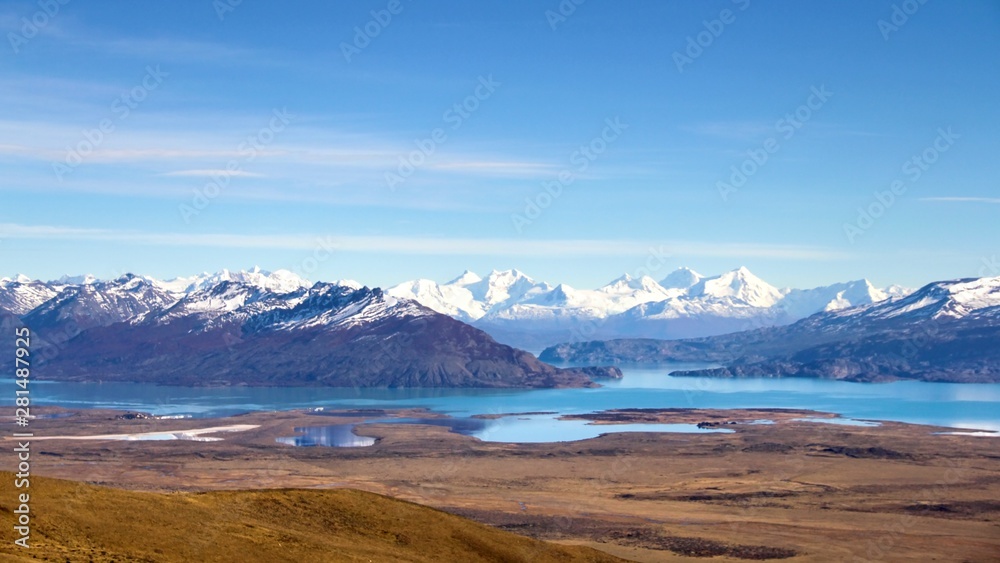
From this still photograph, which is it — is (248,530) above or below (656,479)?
above

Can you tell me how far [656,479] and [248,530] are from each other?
75.5 metres

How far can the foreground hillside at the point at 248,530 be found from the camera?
4306 cm

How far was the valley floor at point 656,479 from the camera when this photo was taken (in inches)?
3278

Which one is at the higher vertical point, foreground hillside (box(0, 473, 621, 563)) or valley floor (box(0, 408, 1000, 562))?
foreground hillside (box(0, 473, 621, 563))

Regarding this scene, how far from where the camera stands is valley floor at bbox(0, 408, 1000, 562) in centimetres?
8325

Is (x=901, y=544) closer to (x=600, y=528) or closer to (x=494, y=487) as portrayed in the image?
(x=600, y=528)

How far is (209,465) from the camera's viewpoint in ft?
423

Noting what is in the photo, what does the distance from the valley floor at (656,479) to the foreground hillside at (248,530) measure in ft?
6.49

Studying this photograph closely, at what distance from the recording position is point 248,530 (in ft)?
160

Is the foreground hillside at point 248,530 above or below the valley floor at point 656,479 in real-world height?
above

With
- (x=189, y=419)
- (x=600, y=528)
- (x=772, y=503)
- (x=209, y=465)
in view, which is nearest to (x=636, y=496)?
(x=772, y=503)

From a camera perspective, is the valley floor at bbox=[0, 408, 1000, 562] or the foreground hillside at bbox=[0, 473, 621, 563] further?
the valley floor at bbox=[0, 408, 1000, 562]

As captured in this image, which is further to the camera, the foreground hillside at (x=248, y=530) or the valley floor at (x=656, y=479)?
the valley floor at (x=656, y=479)

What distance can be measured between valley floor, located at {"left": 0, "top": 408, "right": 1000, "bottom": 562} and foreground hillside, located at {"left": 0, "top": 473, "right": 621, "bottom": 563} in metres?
1.98
